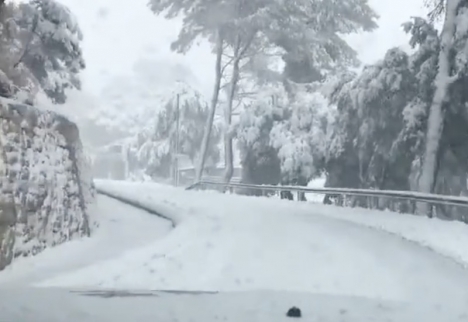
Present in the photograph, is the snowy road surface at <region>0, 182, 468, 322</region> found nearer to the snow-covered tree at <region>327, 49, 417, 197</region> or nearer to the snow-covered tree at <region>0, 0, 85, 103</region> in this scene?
the snow-covered tree at <region>327, 49, 417, 197</region>

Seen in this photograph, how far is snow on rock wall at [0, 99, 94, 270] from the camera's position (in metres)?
11.5

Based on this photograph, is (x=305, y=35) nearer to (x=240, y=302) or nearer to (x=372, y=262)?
(x=372, y=262)

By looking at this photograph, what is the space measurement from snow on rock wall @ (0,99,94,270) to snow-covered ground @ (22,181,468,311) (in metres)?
1.38

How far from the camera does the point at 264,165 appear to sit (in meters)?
33.9

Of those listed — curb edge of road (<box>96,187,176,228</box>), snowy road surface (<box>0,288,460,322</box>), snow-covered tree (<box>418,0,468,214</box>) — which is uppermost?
snow-covered tree (<box>418,0,468,214</box>)

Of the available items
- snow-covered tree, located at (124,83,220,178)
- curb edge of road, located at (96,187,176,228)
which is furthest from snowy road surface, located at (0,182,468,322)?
snow-covered tree, located at (124,83,220,178)

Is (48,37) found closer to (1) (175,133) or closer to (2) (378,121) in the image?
(2) (378,121)

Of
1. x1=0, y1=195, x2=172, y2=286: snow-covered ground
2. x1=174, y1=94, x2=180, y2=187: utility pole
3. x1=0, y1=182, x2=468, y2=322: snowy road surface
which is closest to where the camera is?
x1=0, y1=182, x2=468, y2=322: snowy road surface

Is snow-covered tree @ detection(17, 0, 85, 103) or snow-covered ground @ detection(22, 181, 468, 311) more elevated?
snow-covered tree @ detection(17, 0, 85, 103)

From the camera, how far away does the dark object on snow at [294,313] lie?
749cm

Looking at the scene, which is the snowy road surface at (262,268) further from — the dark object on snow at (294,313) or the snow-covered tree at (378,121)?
the snow-covered tree at (378,121)

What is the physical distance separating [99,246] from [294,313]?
25.2 feet

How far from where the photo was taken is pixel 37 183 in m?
12.7

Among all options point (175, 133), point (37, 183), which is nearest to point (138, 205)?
point (37, 183)
